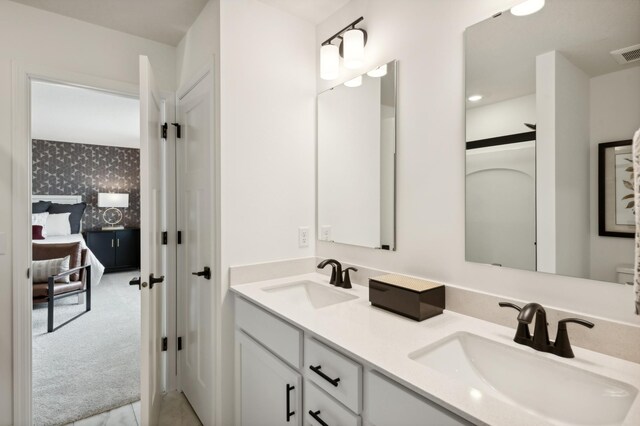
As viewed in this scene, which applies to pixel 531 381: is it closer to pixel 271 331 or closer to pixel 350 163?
pixel 271 331

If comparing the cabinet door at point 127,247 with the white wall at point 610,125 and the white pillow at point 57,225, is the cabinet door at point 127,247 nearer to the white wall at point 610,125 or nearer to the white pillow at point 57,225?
the white pillow at point 57,225

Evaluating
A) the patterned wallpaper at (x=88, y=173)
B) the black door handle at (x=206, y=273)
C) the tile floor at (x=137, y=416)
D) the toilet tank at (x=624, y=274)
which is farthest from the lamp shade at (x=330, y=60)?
the patterned wallpaper at (x=88, y=173)

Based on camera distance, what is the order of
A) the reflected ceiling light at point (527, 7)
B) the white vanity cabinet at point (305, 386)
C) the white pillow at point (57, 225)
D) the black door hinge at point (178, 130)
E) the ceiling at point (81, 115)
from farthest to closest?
the white pillow at point (57, 225)
the ceiling at point (81, 115)
the black door hinge at point (178, 130)
the reflected ceiling light at point (527, 7)
the white vanity cabinet at point (305, 386)

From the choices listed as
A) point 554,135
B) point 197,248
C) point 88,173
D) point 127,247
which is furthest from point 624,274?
point 88,173

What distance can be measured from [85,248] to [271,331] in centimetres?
392

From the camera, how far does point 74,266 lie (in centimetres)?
381

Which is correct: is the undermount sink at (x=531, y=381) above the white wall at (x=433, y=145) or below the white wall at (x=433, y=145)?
below

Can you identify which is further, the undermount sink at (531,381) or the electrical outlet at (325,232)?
the electrical outlet at (325,232)

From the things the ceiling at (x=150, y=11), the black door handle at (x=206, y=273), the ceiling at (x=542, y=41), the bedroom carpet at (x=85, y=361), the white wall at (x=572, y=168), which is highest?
the ceiling at (x=150, y=11)

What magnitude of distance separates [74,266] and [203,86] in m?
3.20

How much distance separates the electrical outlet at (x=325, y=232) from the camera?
1.96 metres

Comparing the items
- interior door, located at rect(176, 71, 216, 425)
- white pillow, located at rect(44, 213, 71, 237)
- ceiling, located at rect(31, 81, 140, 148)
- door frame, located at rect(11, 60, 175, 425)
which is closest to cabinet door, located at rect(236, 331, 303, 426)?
interior door, located at rect(176, 71, 216, 425)

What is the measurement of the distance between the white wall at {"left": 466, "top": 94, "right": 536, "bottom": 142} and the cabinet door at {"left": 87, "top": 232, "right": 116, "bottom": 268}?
21.5 feet

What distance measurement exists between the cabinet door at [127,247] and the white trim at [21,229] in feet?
15.4
